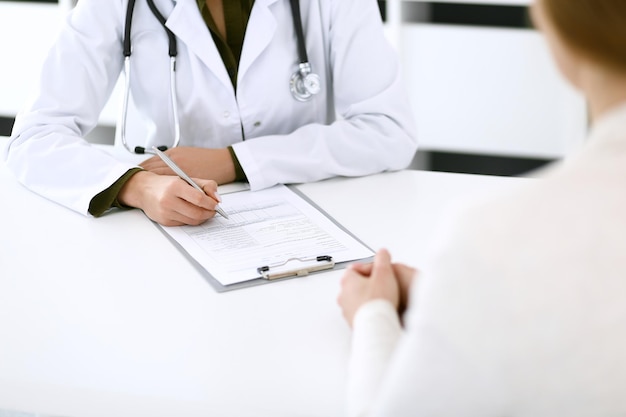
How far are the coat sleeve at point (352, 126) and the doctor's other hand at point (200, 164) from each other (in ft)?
0.10

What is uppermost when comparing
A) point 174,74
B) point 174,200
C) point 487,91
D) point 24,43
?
point 174,74

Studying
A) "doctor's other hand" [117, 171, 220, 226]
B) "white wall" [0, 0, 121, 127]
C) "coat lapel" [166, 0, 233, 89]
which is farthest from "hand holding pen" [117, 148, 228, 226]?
"white wall" [0, 0, 121, 127]

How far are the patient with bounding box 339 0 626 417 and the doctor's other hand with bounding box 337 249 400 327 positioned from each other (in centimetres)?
27

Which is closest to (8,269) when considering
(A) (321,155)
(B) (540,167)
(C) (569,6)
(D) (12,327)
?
(D) (12,327)

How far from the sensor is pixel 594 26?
66 centimetres

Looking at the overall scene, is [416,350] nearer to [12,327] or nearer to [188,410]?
[188,410]

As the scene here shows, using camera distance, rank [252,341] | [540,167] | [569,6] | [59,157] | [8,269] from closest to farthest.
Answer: [569,6]
[252,341]
[8,269]
[59,157]
[540,167]

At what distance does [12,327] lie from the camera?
1082 mm

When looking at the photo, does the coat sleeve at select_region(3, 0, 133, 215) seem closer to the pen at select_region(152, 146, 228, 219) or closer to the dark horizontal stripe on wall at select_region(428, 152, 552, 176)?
the pen at select_region(152, 146, 228, 219)

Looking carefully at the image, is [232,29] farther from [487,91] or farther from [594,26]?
[487,91]

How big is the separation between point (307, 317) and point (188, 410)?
0.70 ft

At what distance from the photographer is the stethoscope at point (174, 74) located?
5.24 ft

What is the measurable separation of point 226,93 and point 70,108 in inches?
10.9

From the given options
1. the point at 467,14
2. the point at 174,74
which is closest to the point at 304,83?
the point at 174,74
